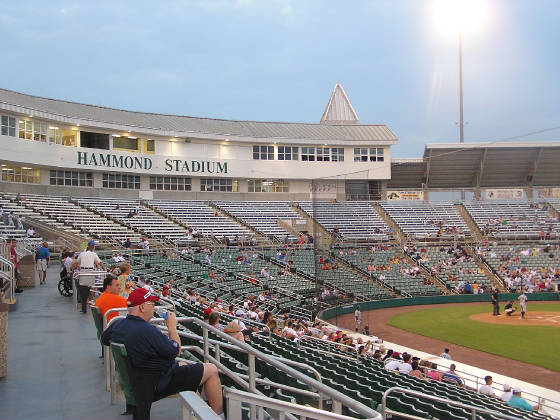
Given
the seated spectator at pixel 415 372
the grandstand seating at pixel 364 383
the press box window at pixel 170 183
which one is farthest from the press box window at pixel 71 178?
the seated spectator at pixel 415 372

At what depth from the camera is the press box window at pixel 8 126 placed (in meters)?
36.0

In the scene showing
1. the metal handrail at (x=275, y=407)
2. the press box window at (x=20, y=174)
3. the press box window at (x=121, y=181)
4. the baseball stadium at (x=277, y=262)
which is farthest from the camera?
the press box window at (x=121, y=181)

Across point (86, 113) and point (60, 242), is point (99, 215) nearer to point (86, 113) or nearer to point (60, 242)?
point (60, 242)

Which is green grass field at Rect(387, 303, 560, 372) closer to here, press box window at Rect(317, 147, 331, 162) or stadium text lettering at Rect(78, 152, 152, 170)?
press box window at Rect(317, 147, 331, 162)

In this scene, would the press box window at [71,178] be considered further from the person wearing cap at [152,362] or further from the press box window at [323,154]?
the person wearing cap at [152,362]

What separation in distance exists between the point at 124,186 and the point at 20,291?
27421mm

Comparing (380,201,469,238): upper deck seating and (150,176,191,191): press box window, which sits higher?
(150,176,191,191): press box window

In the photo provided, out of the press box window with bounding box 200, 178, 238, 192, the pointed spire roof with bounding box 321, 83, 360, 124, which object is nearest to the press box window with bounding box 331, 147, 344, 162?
the pointed spire roof with bounding box 321, 83, 360, 124

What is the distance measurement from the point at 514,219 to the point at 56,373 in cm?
3740

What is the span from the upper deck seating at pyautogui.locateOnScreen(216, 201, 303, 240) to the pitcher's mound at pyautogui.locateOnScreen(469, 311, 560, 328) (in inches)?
634

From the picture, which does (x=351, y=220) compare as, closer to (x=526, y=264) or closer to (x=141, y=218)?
(x=526, y=264)

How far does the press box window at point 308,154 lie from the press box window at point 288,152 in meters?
0.54

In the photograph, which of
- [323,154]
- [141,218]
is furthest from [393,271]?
[323,154]

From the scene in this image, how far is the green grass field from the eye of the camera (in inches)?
811
